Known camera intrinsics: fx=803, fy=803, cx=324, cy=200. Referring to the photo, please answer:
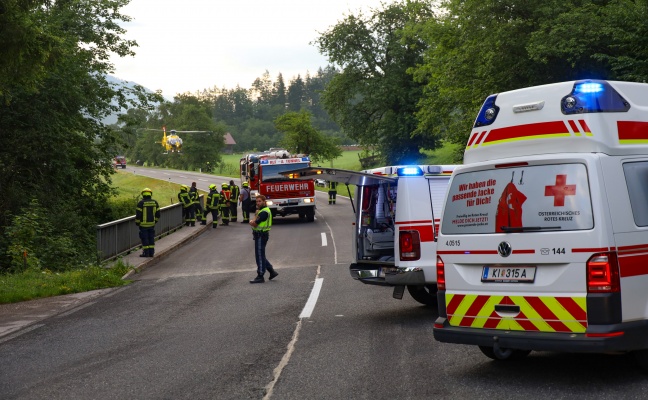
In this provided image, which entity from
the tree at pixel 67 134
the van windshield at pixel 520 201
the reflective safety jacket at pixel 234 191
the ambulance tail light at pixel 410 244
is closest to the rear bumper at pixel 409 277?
the ambulance tail light at pixel 410 244

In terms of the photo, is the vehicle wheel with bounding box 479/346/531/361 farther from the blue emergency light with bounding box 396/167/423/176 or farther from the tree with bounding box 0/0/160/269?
the tree with bounding box 0/0/160/269

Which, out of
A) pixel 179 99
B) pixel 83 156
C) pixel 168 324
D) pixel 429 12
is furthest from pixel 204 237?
pixel 179 99

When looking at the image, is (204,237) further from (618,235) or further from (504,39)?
(618,235)

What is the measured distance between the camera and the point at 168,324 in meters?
11.5

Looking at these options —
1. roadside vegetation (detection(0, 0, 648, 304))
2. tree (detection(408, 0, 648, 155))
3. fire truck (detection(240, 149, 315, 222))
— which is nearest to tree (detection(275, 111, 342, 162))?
roadside vegetation (detection(0, 0, 648, 304))

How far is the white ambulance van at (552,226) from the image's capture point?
657cm

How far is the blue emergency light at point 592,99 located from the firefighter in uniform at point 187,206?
90.0 feet

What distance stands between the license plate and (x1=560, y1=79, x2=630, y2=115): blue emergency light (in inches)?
56.6

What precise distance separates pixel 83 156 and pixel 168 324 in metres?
18.8

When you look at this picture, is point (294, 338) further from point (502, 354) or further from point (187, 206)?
point (187, 206)

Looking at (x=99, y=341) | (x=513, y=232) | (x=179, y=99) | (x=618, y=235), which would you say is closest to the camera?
(x=618, y=235)

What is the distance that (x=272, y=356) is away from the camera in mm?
8797

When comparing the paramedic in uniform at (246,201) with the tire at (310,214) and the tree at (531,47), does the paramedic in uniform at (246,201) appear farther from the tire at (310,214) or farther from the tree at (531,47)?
the tree at (531,47)

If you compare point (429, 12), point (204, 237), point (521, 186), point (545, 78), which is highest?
point (429, 12)
